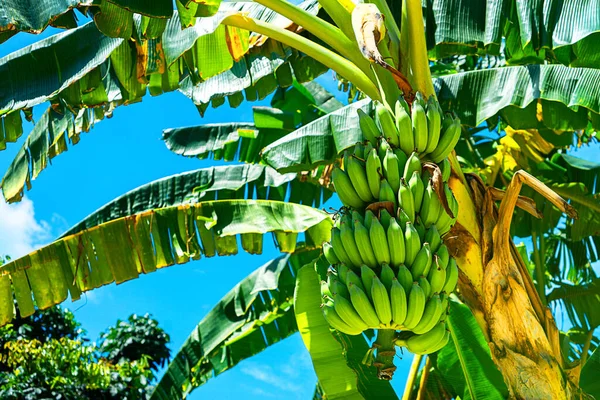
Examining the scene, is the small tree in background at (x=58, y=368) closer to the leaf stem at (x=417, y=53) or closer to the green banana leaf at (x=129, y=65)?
the green banana leaf at (x=129, y=65)

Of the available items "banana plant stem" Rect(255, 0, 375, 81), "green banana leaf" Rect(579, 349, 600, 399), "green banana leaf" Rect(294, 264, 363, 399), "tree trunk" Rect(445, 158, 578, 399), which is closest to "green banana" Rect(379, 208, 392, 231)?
"tree trunk" Rect(445, 158, 578, 399)

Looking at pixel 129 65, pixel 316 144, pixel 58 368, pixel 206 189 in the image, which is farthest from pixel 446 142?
pixel 58 368

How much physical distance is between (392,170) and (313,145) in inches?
46.5

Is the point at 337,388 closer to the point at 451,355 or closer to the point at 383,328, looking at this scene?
the point at 451,355

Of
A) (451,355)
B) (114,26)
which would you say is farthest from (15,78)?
(451,355)

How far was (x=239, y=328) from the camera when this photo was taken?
4.83 meters

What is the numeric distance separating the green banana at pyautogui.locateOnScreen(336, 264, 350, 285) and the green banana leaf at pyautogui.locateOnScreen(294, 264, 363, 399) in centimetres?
103

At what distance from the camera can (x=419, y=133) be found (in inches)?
77.4

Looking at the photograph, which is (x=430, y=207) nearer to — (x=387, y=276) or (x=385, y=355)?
(x=387, y=276)

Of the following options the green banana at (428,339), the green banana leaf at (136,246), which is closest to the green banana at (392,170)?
the green banana at (428,339)

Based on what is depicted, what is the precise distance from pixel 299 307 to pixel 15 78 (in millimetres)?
1650

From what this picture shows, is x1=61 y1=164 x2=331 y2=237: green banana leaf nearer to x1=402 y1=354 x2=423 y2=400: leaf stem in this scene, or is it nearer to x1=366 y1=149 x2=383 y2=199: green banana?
x1=402 y1=354 x2=423 y2=400: leaf stem

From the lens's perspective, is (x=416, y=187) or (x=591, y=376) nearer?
(x=416, y=187)

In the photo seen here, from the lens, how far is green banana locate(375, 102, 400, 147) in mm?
1962
